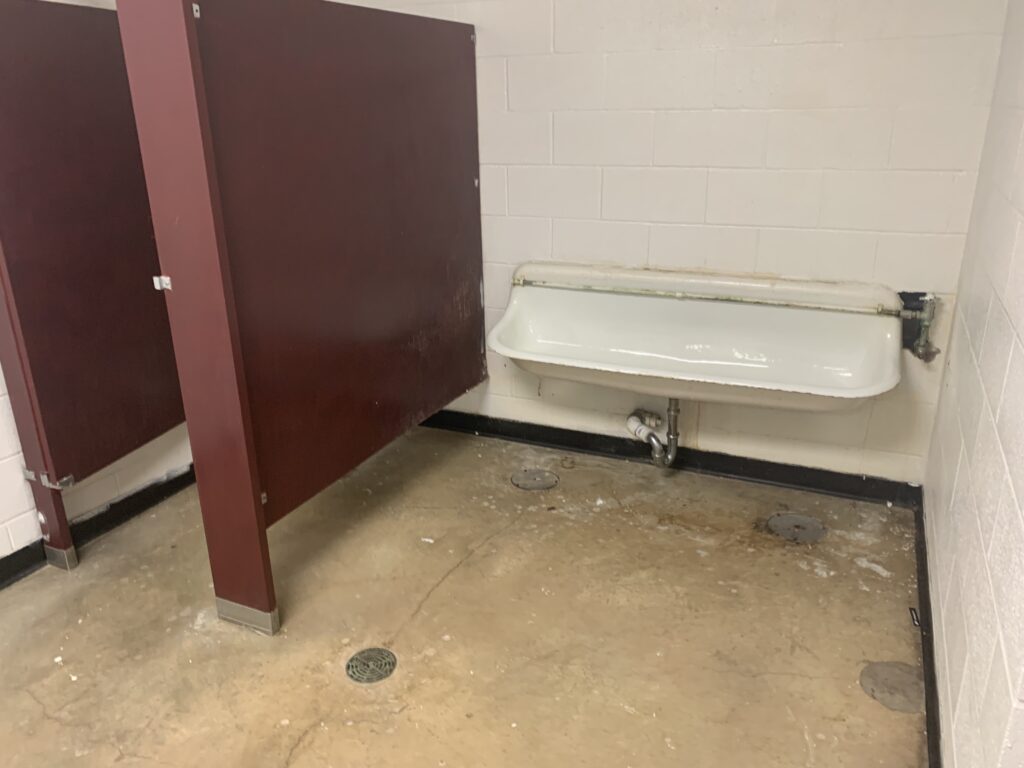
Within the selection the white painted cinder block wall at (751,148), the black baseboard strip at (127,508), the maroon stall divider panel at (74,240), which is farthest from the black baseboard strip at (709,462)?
the maroon stall divider panel at (74,240)

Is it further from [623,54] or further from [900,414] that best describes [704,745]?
[623,54]

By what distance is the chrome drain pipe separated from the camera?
278cm

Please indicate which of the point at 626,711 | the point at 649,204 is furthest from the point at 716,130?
the point at 626,711

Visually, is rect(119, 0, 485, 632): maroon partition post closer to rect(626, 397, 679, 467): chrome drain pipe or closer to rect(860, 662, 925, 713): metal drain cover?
rect(626, 397, 679, 467): chrome drain pipe

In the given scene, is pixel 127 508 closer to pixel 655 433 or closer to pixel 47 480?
pixel 47 480

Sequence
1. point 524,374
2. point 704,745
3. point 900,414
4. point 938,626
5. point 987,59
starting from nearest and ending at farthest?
1. point 704,745
2. point 938,626
3. point 987,59
4. point 900,414
5. point 524,374

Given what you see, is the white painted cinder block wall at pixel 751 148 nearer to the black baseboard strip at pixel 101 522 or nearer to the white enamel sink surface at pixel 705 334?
the white enamel sink surface at pixel 705 334

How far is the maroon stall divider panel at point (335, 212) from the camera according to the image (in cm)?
178

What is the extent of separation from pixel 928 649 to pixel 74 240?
99.9 inches

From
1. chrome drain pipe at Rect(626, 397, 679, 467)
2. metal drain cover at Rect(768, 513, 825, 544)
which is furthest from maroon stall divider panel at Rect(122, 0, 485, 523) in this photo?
metal drain cover at Rect(768, 513, 825, 544)

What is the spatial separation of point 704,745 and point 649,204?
171 cm

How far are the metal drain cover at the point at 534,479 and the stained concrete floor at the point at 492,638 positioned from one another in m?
0.07

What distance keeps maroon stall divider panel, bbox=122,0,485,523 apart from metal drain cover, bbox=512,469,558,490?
1.34ft

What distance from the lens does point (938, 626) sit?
1.81 meters
